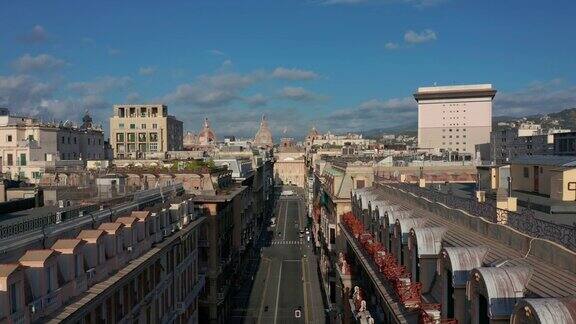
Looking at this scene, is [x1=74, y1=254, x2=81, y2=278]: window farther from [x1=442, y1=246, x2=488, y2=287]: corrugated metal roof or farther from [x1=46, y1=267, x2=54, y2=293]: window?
[x1=442, y1=246, x2=488, y2=287]: corrugated metal roof

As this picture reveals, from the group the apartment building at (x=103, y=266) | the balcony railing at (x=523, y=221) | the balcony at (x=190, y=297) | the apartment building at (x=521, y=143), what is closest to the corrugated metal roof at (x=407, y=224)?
the balcony railing at (x=523, y=221)

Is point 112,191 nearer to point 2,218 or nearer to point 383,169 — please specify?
point 2,218

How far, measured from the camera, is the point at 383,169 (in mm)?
56531

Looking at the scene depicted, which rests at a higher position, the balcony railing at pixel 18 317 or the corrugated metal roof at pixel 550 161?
the corrugated metal roof at pixel 550 161

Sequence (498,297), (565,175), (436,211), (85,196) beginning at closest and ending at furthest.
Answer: (498,297)
(565,175)
(436,211)
(85,196)

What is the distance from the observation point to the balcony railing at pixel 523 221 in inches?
492

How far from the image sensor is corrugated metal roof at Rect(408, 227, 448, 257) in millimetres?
18203

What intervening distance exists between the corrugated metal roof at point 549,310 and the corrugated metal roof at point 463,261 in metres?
4.24

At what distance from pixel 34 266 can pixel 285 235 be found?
9334cm

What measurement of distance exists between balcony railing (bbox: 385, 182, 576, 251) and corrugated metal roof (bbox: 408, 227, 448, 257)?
146 cm

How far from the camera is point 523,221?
1498 centimetres

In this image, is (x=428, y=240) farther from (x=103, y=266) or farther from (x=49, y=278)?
(x=49, y=278)

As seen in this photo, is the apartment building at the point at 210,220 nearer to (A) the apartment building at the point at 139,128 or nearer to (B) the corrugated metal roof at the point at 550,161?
(B) the corrugated metal roof at the point at 550,161

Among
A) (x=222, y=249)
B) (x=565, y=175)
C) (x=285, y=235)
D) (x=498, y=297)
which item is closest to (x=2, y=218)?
(x=498, y=297)
